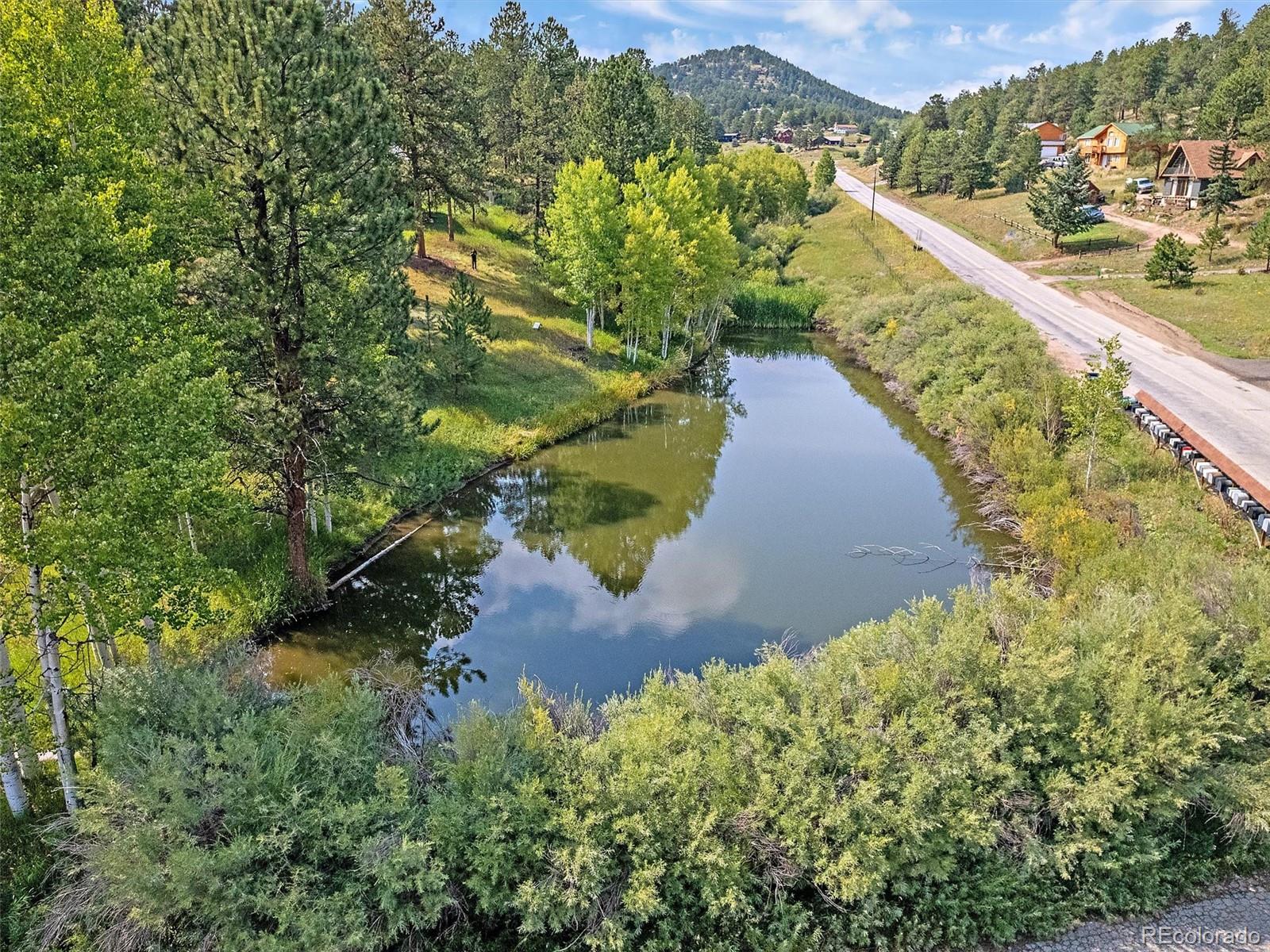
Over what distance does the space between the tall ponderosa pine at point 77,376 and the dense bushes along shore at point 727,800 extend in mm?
1673

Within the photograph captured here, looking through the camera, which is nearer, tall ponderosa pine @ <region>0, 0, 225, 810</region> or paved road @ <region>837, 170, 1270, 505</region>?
tall ponderosa pine @ <region>0, 0, 225, 810</region>

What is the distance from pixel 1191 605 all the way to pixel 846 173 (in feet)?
396

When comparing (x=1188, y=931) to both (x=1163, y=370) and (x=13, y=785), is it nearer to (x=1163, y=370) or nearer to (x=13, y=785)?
(x=13, y=785)

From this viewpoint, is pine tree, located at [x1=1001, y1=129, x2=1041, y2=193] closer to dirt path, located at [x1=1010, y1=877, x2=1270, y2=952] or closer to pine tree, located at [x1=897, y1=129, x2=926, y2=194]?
pine tree, located at [x1=897, y1=129, x2=926, y2=194]

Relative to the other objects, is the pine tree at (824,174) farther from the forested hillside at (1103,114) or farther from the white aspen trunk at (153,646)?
the white aspen trunk at (153,646)

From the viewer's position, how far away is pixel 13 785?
398 inches

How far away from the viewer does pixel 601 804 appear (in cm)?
966

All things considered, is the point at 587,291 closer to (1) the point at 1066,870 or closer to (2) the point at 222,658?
(2) the point at 222,658

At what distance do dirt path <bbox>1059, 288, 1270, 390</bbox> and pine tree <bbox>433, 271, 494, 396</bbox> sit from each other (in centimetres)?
2778

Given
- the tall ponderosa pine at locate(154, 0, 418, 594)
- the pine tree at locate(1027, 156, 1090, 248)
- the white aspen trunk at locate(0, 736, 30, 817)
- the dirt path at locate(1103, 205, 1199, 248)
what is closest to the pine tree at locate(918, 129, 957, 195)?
the dirt path at locate(1103, 205, 1199, 248)

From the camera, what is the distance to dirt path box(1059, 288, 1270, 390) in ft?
93.1

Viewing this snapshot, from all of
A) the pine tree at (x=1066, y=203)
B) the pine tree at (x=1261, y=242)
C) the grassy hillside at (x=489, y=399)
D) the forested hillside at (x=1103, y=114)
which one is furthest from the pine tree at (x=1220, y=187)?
the grassy hillside at (x=489, y=399)

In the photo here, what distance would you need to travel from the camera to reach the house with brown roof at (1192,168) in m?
54.3

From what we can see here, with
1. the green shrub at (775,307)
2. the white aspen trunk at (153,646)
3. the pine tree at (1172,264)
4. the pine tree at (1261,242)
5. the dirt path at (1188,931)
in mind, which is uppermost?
the pine tree at (1261,242)
